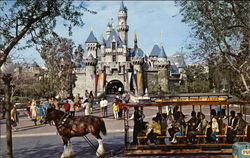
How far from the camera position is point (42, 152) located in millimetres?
11078

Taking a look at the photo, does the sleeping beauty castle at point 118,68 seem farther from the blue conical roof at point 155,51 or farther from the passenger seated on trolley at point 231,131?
the passenger seated on trolley at point 231,131

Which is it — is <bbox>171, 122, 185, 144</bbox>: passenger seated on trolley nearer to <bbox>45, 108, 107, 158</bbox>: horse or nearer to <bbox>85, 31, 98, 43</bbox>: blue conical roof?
<bbox>45, 108, 107, 158</bbox>: horse

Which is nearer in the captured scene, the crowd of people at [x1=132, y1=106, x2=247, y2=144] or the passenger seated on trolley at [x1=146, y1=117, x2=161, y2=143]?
the crowd of people at [x1=132, y1=106, x2=247, y2=144]

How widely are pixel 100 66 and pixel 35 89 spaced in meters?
26.9

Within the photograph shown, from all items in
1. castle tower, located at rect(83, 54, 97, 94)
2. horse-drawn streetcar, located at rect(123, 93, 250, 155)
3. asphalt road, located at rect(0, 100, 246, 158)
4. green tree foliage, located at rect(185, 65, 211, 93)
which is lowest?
asphalt road, located at rect(0, 100, 246, 158)

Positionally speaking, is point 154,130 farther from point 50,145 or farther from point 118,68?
point 118,68

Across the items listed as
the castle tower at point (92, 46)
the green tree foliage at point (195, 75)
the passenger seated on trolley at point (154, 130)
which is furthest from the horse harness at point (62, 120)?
the castle tower at point (92, 46)

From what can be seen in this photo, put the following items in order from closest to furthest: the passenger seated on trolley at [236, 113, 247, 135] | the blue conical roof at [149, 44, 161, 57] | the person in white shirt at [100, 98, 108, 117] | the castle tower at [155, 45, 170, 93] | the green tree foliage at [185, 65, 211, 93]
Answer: the passenger seated on trolley at [236, 113, 247, 135]
the person in white shirt at [100, 98, 108, 117]
the green tree foliage at [185, 65, 211, 93]
the castle tower at [155, 45, 170, 93]
the blue conical roof at [149, 44, 161, 57]

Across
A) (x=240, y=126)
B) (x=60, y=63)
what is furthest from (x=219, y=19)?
(x=60, y=63)

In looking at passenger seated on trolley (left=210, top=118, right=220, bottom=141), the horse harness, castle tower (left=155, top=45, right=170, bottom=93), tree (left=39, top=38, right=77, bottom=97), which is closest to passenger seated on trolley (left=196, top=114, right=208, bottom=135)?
passenger seated on trolley (left=210, top=118, right=220, bottom=141)

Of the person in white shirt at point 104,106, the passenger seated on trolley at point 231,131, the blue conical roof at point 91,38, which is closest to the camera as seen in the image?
the passenger seated on trolley at point 231,131

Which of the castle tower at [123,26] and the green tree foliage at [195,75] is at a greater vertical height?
the castle tower at [123,26]

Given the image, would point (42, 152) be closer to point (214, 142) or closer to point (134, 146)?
point (134, 146)

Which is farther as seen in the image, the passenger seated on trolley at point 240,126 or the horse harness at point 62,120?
the passenger seated on trolley at point 240,126
